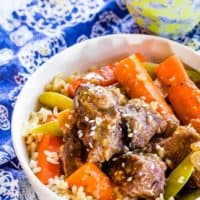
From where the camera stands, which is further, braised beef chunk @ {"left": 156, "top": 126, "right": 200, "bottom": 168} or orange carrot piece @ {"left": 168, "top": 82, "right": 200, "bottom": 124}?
orange carrot piece @ {"left": 168, "top": 82, "right": 200, "bottom": 124}

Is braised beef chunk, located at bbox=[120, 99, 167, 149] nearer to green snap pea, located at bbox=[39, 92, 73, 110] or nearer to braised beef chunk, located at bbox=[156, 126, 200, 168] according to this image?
braised beef chunk, located at bbox=[156, 126, 200, 168]

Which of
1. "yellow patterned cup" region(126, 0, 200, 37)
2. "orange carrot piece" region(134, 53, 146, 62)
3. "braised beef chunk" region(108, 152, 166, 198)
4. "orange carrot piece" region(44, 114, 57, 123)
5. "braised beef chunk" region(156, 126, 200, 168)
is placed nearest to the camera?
"braised beef chunk" region(108, 152, 166, 198)

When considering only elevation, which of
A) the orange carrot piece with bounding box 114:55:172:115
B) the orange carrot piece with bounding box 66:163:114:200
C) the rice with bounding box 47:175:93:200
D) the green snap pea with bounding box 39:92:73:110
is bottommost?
the rice with bounding box 47:175:93:200

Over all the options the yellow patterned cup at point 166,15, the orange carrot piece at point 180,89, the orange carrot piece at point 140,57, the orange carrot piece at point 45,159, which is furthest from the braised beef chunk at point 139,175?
the yellow patterned cup at point 166,15

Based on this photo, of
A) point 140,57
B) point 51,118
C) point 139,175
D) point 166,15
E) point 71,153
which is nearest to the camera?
point 139,175

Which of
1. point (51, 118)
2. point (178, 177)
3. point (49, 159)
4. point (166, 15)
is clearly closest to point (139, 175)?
point (178, 177)

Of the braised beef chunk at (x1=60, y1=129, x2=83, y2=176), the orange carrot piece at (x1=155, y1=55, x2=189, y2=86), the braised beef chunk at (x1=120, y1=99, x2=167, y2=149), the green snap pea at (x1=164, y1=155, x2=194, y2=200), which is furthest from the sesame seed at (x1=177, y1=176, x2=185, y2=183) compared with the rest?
the orange carrot piece at (x1=155, y1=55, x2=189, y2=86)

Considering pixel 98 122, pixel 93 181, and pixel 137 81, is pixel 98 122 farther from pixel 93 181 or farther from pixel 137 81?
pixel 137 81
